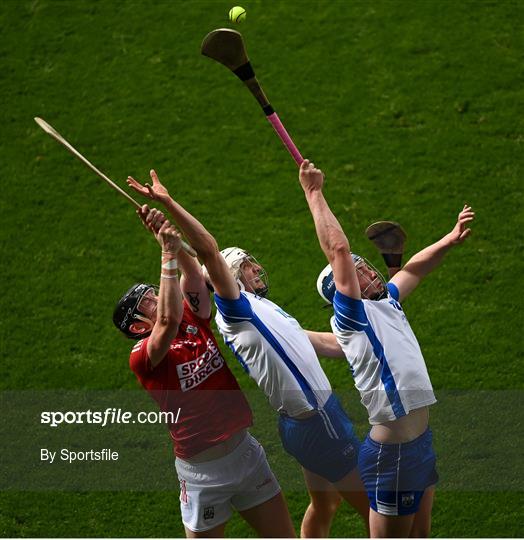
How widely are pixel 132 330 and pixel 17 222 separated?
14.4 feet

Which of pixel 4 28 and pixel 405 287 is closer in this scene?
pixel 405 287

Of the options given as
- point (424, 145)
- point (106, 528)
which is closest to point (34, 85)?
point (424, 145)

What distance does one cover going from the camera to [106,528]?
7680 millimetres

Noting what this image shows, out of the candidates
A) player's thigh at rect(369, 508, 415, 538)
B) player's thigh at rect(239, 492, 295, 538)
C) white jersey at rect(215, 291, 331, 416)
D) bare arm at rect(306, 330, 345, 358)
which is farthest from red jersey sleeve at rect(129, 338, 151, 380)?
player's thigh at rect(369, 508, 415, 538)

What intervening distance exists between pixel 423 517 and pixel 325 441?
78 cm

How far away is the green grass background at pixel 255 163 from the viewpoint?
29.6 feet

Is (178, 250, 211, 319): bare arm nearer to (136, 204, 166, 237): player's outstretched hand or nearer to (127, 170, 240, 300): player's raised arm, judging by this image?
(127, 170, 240, 300): player's raised arm

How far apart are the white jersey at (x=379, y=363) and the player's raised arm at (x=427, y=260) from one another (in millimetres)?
630

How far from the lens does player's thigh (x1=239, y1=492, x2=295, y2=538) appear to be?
6.29 m

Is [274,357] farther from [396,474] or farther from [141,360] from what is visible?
[396,474]

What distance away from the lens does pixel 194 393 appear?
20.6 ft

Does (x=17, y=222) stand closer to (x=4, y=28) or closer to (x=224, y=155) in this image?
(x=224, y=155)

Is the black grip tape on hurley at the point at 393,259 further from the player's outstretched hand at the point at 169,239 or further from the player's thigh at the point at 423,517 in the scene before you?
the player's outstretched hand at the point at 169,239

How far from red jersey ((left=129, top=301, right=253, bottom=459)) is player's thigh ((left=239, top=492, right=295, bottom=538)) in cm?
47
